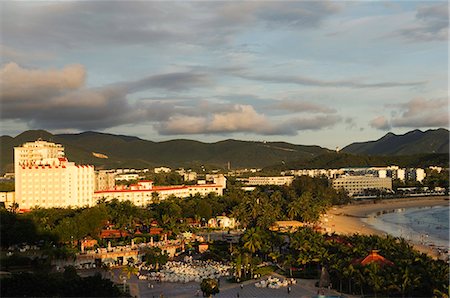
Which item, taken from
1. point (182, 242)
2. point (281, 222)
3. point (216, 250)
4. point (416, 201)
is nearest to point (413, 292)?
point (216, 250)

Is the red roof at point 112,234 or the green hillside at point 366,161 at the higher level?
the green hillside at point 366,161

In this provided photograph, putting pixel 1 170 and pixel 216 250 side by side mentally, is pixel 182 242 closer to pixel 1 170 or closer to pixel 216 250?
pixel 216 250

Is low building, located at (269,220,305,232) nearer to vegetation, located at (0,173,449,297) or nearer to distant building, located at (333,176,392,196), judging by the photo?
vegetation, located at (0,173,449,297)

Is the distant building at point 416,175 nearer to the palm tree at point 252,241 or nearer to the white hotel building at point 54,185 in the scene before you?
the white hotel building at point 54,185

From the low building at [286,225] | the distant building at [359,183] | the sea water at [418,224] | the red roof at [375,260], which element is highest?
the distant building at [359,183]

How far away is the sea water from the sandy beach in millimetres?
1488

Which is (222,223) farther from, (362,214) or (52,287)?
(52,287)

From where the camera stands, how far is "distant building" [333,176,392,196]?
127125 millimetres

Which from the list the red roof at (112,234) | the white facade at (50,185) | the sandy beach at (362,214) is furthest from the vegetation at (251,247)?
the white facade at (50,185)

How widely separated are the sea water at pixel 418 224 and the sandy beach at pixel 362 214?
1488 millimetres

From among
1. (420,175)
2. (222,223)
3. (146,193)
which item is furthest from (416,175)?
(222,223)

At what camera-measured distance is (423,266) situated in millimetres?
33562

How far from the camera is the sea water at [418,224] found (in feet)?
192

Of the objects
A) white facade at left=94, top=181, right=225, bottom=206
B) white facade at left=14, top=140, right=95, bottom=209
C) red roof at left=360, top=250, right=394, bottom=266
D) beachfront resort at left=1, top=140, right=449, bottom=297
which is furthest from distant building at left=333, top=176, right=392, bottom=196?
red roof at left=360, top=250, right=394, bottom=266
